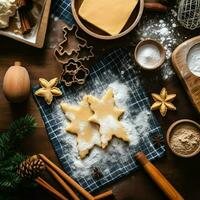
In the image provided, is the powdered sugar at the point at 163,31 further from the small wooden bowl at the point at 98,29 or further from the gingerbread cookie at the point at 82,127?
the gingerbread cookie at the point at 82,127

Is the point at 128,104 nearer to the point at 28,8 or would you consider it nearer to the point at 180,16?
the point at 180,16

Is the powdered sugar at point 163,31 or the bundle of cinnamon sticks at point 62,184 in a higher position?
the powdered sugar at point 163,31

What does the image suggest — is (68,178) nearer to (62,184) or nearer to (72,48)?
(62,184)

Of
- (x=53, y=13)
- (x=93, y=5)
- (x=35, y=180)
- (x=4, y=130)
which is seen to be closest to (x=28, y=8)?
(x=53, y=13)

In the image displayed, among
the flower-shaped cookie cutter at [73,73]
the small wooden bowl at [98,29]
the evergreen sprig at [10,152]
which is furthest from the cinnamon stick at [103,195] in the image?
the small wooden bowl at [98,29]

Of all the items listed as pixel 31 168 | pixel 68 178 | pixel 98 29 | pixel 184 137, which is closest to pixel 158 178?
pixel 184 137

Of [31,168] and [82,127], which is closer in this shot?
[31,168]
